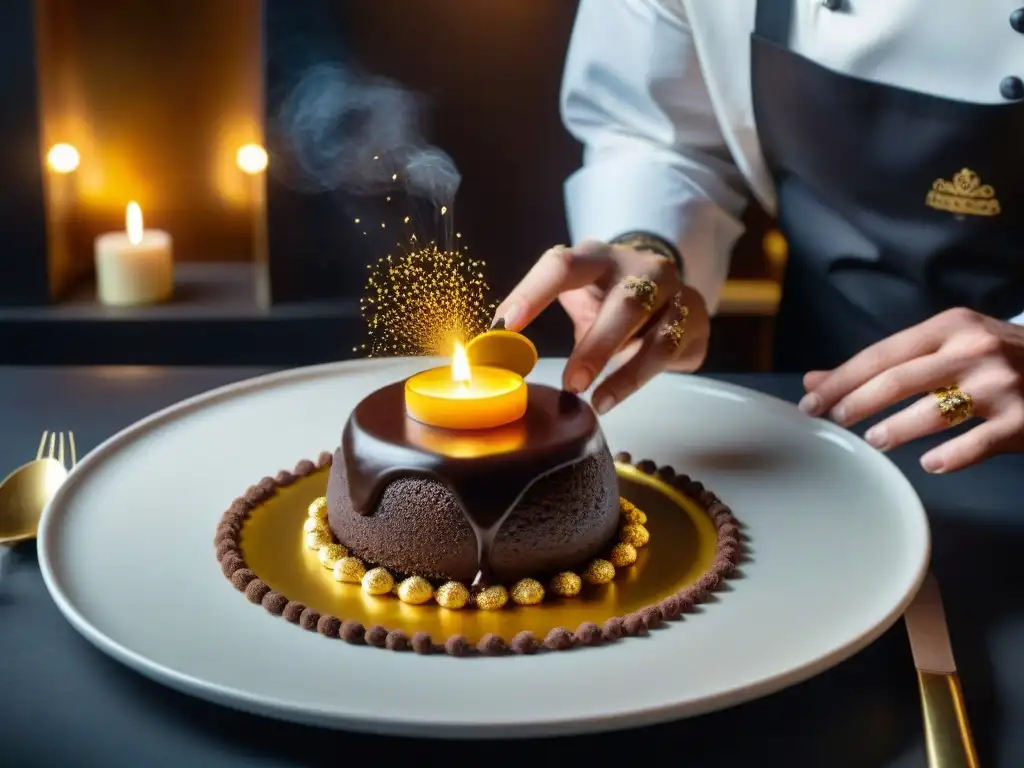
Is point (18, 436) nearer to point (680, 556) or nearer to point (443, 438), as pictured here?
point (443, 438)

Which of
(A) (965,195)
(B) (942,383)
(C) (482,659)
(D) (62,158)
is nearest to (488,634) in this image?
(C) (482,659)

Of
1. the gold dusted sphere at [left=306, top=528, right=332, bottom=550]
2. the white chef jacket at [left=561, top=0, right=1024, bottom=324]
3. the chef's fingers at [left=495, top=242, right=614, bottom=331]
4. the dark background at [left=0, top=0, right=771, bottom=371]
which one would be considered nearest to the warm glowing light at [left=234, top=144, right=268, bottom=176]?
the dark background at [left=0, top=0, right=771, bottom=371]

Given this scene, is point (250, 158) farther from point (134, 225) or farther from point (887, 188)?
point (887, 188)

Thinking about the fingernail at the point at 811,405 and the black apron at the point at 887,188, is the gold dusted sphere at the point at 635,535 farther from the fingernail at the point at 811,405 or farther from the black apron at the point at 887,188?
the black apron at the point at 887,188

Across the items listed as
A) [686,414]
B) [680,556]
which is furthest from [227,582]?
[686,414]

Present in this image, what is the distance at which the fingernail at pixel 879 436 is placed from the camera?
44.9 inches

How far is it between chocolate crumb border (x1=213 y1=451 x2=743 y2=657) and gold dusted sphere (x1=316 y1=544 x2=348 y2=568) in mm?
66

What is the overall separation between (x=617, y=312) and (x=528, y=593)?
0.36 meters

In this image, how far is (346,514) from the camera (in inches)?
41.4

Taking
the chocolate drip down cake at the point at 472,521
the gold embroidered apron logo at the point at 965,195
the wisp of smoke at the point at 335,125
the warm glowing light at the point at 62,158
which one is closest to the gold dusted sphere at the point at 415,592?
the chocolate drip down cake at the point at 472,521

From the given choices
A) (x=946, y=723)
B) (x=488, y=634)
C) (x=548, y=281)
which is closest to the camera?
(x=946, y=723)

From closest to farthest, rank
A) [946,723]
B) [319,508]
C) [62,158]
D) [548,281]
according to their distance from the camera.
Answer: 1. [946,723]
2. [319,508]
3. [548,281]
4. [62,158]

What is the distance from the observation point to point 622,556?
40.0 inches

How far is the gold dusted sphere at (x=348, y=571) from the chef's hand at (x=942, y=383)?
53 cm
